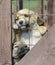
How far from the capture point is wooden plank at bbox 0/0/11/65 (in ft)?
6.25

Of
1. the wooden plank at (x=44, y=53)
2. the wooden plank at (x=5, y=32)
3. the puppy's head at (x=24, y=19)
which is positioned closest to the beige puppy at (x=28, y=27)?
the puppy's head at (x=24, y=19)

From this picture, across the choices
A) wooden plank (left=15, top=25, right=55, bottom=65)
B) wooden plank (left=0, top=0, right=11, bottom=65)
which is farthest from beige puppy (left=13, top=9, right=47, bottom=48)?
wooden plank (left=15, top=25, right=55, bottom=65)

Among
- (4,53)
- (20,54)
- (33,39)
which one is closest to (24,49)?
(20,54)

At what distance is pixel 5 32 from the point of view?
192 cm

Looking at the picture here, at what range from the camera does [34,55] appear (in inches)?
61.6

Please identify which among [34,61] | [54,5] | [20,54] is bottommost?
[20,54]

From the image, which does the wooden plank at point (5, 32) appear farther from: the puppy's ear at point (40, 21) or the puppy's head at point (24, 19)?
the puppy's ear at point (40, 21)

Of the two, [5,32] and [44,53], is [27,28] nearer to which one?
[5,32]

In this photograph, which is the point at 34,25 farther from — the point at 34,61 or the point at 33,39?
the point at 34,61

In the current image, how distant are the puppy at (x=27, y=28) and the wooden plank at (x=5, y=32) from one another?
2.87 ft

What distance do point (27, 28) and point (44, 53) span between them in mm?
1442

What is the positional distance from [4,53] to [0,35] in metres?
0.14

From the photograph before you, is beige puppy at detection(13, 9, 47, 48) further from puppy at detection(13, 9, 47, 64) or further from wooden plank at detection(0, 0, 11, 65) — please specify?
wooden plank at detection(0, 0, 11, 65)

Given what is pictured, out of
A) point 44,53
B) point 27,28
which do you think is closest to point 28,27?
point 27,28
